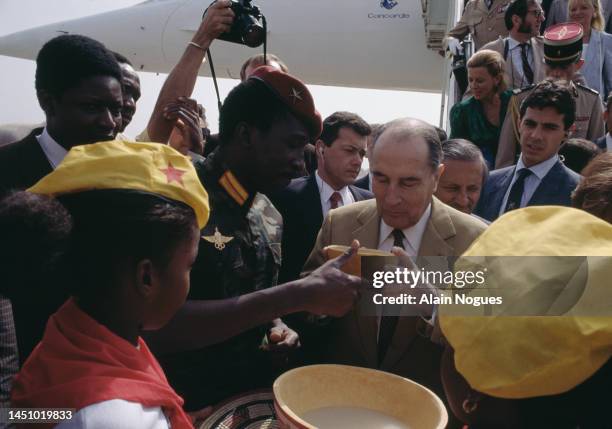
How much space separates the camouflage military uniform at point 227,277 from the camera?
1787mm

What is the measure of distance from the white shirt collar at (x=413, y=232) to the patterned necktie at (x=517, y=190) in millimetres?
1517

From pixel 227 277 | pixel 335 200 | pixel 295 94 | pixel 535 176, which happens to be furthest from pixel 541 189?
pixel 227 277

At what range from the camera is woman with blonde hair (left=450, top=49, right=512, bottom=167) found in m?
4.75

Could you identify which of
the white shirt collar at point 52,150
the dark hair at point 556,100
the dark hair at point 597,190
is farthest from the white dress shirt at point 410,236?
the dark hair at point 556,100

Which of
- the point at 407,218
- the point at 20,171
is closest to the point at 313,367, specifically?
the point at 407,218

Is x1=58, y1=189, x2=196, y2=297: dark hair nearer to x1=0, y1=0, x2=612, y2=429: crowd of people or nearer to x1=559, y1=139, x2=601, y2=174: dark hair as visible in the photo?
x1=0, y1=0, x2=612, y2=429: crowd of people

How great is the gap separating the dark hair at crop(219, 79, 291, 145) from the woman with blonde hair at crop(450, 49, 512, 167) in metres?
3.20

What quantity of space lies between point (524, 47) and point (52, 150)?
4780 millimetres

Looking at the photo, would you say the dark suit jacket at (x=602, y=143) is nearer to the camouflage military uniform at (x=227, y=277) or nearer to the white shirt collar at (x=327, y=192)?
the white shirt collar at (x=327, y=192)

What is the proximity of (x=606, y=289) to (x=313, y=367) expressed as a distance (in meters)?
0.78

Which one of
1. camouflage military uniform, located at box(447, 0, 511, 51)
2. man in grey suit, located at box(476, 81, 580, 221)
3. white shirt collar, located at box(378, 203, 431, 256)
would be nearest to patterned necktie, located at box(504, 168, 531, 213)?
man in grey suit, located at box(476, 81, 580, 221)

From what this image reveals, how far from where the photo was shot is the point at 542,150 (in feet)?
11.9

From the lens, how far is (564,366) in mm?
1103

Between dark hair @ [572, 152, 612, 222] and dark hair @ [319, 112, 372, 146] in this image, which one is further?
dark hair @ [319, 112, 372, 146]
